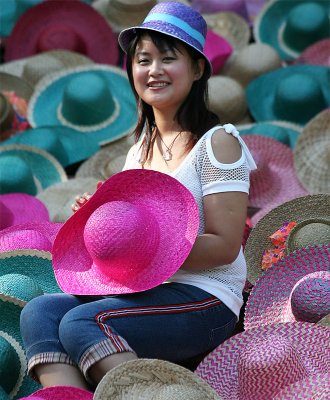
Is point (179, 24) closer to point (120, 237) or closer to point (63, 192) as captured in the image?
point (120, 237)

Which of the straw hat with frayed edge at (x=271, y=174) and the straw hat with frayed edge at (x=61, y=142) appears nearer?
the straw hat with frayed edge at (x=271, y=174)

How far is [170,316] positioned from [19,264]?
88 cm

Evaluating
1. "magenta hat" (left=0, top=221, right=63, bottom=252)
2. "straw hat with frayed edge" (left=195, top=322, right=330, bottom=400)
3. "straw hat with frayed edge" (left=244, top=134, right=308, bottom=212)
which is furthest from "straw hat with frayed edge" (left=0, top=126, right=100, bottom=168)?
"straw hat with frayed edge" (left=195, top=322, right=330, bottom=400)

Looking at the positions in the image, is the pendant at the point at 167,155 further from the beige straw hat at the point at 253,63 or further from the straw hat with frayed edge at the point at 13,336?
the beige straw hat at the point at 253,63

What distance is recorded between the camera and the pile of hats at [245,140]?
2.61 m

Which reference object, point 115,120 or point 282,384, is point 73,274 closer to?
point 282,384

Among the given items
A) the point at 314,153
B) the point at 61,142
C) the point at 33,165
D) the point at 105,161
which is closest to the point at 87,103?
the point at 61,142

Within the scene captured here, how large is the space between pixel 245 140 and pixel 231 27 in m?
2.26

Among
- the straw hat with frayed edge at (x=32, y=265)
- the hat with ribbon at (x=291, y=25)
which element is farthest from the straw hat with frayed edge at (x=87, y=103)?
the straw hat with frayed edge at (x=32, y=265)

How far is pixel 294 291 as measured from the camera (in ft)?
9.64

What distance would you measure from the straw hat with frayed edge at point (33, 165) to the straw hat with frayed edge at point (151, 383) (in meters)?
2.71

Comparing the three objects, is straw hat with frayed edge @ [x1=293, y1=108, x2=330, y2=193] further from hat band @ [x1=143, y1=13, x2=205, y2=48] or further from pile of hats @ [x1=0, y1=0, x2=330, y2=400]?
hat band @ [x1=143, y1=13, x2=205, y2=48]

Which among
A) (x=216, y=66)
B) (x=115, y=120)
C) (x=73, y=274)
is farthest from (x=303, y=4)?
(x=73, y=274)

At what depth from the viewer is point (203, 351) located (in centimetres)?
276
